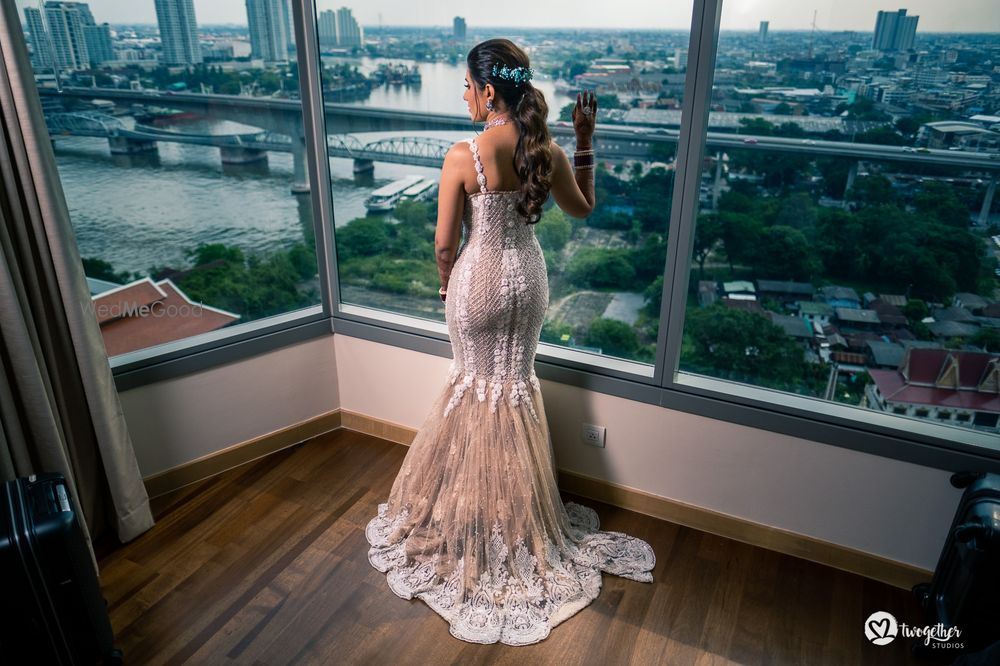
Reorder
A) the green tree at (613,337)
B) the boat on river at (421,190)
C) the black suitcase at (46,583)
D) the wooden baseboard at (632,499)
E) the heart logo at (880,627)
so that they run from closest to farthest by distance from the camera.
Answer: the black suitcase at (46,583) → the heart logo at (880,627) → the wooden baseboard at (632,499) → the green tree at (613,337) → the boat on river at (421,190)

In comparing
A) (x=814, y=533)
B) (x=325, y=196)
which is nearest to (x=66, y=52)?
(x=325, y=196)

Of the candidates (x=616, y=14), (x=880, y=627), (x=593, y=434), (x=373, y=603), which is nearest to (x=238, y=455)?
(x=373, y=603)

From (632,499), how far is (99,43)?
2570 mm

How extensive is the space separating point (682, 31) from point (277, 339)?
2.02m

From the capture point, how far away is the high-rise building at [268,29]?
8.57 feet

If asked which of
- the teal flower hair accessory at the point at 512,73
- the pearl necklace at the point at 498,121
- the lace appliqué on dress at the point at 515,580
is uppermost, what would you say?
the teal flower hair accessory at the point at 512,73

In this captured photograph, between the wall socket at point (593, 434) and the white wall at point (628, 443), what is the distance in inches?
1.1

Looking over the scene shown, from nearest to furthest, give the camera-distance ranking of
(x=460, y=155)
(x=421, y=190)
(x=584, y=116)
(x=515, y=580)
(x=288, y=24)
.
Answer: (x=460, y=155), (x=584, y=116), (x=515, y=580), (x=288, y=24), (x=421, y=190)

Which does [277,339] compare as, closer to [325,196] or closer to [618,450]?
[325,196]

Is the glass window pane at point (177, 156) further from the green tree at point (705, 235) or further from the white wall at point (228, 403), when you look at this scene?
the green tree at point (705, 235)

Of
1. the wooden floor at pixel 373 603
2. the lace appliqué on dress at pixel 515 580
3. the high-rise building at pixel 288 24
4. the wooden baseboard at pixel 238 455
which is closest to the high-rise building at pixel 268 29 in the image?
the high-rise building at pixel 288 24

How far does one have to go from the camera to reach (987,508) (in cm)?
185

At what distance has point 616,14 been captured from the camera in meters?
2.27

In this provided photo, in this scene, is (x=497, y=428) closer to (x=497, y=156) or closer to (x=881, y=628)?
(x=497, y=156)
